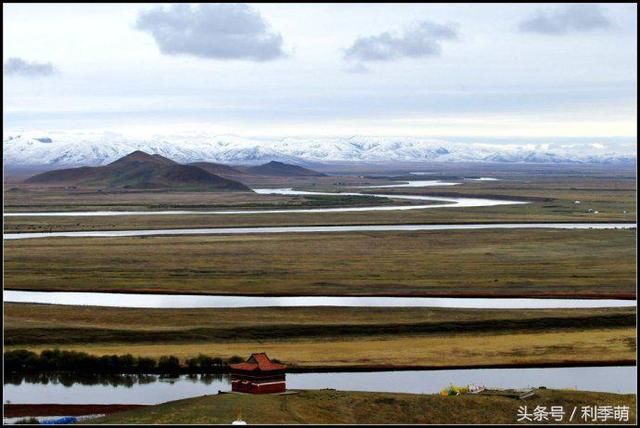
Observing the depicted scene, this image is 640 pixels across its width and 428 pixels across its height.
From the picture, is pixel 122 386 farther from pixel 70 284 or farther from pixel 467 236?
pixel 467 236

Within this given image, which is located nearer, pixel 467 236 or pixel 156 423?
pixel 156 423

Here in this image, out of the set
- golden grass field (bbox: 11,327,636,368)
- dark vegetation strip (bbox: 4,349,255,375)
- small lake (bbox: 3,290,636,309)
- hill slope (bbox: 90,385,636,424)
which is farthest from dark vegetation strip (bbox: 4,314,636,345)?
hill slope (bbox: 90,385,636,424)

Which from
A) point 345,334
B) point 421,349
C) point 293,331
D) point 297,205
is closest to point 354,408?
point 421,349

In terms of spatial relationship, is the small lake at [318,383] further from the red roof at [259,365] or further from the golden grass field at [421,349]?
the red roof at [259,365]

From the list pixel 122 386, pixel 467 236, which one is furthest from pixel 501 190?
pixel 122 386

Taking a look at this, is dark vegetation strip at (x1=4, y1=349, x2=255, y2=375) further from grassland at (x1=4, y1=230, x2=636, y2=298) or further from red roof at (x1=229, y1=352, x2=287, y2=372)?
grassland at (x1=4, y1=230, x2=636, y2=298)

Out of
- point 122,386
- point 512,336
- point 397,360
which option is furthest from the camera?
point 512,336

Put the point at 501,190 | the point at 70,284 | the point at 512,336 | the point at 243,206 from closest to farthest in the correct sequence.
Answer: the point at 512,336
the point at 70,284
the point at 243,206
the point at 501,190

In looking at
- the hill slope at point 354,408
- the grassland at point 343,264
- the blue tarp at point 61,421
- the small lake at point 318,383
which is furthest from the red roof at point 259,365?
the grassland at point 343,264
